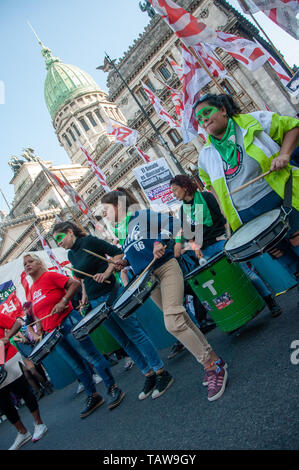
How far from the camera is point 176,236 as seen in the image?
3869 millimetres

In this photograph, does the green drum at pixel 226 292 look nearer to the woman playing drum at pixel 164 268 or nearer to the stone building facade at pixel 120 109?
the woman playing drum at pixel 164 268

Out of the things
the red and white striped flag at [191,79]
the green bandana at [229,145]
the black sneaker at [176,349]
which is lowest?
the black sneaker at [176,349]

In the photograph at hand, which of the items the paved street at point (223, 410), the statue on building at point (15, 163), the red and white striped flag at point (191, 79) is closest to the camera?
the paved street at point (223, 410)

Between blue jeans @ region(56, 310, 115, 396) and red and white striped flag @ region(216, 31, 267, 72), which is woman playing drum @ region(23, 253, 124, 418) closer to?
blue jeans @ region(56, 310, 115, 396)

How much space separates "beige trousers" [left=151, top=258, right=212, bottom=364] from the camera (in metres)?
3.11

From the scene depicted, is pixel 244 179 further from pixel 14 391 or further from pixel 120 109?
pixel 120 109

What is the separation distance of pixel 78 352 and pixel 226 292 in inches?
93.2

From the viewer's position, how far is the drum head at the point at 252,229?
2490 millimetres

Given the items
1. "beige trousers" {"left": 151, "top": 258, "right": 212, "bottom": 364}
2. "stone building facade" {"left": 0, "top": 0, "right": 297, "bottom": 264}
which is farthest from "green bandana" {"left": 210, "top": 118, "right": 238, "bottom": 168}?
"stone building facade" {"left": 0, "top": 0, "right": 297, "bottom": 264}

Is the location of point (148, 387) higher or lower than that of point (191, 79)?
lower

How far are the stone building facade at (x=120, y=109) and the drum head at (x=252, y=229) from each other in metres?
10.1

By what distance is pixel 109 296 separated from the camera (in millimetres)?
4500

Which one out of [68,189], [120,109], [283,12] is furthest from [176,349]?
[120,109]

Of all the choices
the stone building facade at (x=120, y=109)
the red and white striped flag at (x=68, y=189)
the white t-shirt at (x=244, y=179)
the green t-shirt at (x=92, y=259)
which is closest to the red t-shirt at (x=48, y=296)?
the green t-shirt at (x=92, y=259)
